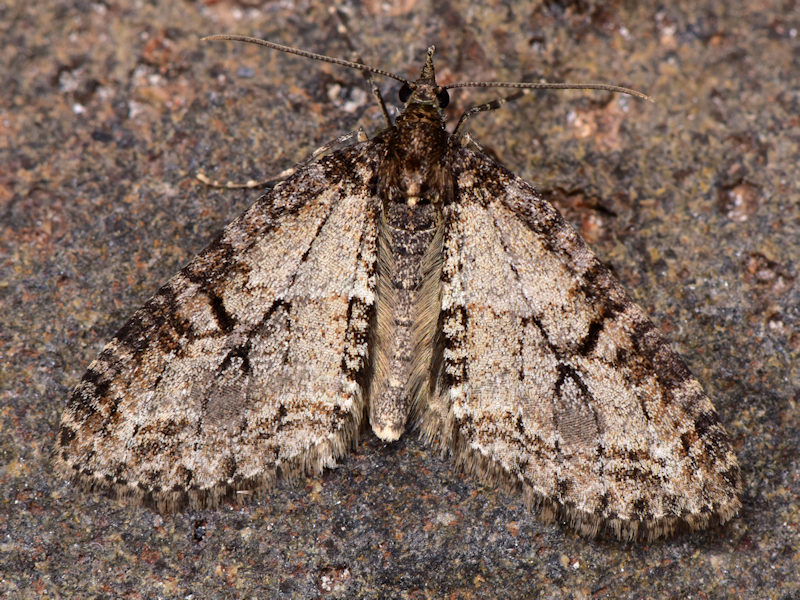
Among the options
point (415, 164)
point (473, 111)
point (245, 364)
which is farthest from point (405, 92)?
point (245, 364)

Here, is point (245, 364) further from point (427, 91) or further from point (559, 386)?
point (427, 91)

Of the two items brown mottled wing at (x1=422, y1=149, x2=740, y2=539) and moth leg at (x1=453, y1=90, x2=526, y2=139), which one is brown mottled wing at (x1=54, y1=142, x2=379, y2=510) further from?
moth leg at (x1=453, y1=90, x2=526, y2=139)

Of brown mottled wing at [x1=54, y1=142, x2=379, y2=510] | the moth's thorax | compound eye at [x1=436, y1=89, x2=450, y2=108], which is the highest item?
compound eye at [x1=436, y1=89, x2=450, y2=108]

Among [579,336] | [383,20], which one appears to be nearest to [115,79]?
[383,20]

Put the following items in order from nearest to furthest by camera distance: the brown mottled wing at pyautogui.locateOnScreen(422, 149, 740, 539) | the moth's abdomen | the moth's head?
the brown mottled wing at pyautogui.locateOnScreen(422, 149, 740, 539) < the moth's abdomen < the moth's head

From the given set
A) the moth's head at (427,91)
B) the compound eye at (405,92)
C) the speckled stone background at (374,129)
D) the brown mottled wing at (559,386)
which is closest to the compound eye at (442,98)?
the moth's head at (427,91)

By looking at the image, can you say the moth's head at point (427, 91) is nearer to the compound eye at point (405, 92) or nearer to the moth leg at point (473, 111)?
the compound eye at point (405, 92)

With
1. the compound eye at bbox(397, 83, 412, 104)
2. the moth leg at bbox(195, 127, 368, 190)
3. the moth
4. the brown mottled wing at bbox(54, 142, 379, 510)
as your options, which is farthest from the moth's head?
the brown mottled wing at bbox(54, 142, 379, 510)

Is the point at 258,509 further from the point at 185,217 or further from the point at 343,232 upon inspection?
the point at 185,217
